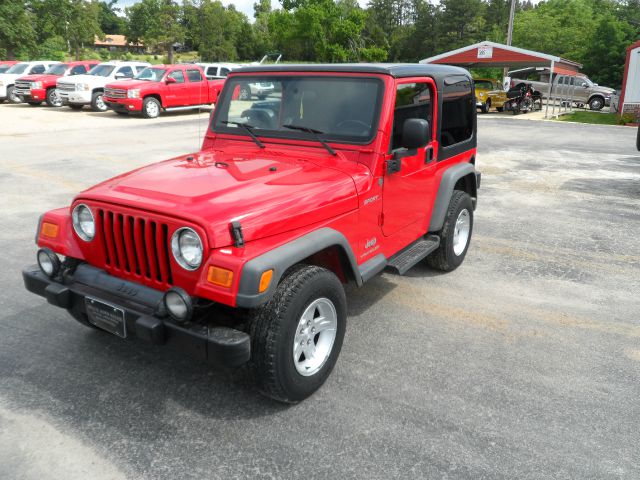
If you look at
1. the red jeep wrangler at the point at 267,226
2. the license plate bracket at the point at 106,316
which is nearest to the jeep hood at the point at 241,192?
the red jeep wrangler at the point at 267,226

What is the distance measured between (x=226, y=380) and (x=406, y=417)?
1.18m

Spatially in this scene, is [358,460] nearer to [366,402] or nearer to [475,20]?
[366,402]

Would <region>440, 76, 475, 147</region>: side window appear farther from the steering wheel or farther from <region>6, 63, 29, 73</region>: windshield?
<region>6, 63, 29, 73</region>: windshield

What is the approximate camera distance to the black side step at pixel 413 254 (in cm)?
420

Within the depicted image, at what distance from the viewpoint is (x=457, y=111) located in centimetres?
519

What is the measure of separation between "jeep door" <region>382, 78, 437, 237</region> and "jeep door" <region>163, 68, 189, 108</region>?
57.1 ft

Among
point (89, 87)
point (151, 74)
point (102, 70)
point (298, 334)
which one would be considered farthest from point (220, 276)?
point (102, 70)

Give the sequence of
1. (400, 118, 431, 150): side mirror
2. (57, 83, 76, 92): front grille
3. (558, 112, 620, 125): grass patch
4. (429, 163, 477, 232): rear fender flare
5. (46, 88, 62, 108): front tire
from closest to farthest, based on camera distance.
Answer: (400, 118, 431, 150): side mirror < (429, 163, 477, 232): rear fender flare < (57, 83, 76, 92): front grille < (46, 88, 62, 108): front tire < (558, 112, 620, 125): grass patch

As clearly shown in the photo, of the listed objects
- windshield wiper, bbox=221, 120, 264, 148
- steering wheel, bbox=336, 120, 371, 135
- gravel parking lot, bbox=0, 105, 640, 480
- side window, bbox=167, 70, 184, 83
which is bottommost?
gravel parking lot, bbox=0, 105, 640, 480

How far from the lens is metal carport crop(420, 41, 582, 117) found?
84.0 feet

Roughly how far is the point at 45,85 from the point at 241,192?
887 inches

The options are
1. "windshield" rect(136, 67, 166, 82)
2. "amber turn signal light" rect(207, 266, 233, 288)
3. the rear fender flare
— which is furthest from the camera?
"windshield" rect(136, 67, 166, 82)

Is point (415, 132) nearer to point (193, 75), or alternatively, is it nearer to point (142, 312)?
point (142, 312)

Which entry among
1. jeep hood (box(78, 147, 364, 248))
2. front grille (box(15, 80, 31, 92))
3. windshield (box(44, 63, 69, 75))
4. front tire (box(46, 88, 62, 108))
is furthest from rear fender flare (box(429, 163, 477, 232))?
windshield (box(44, 63, 69, 75))
